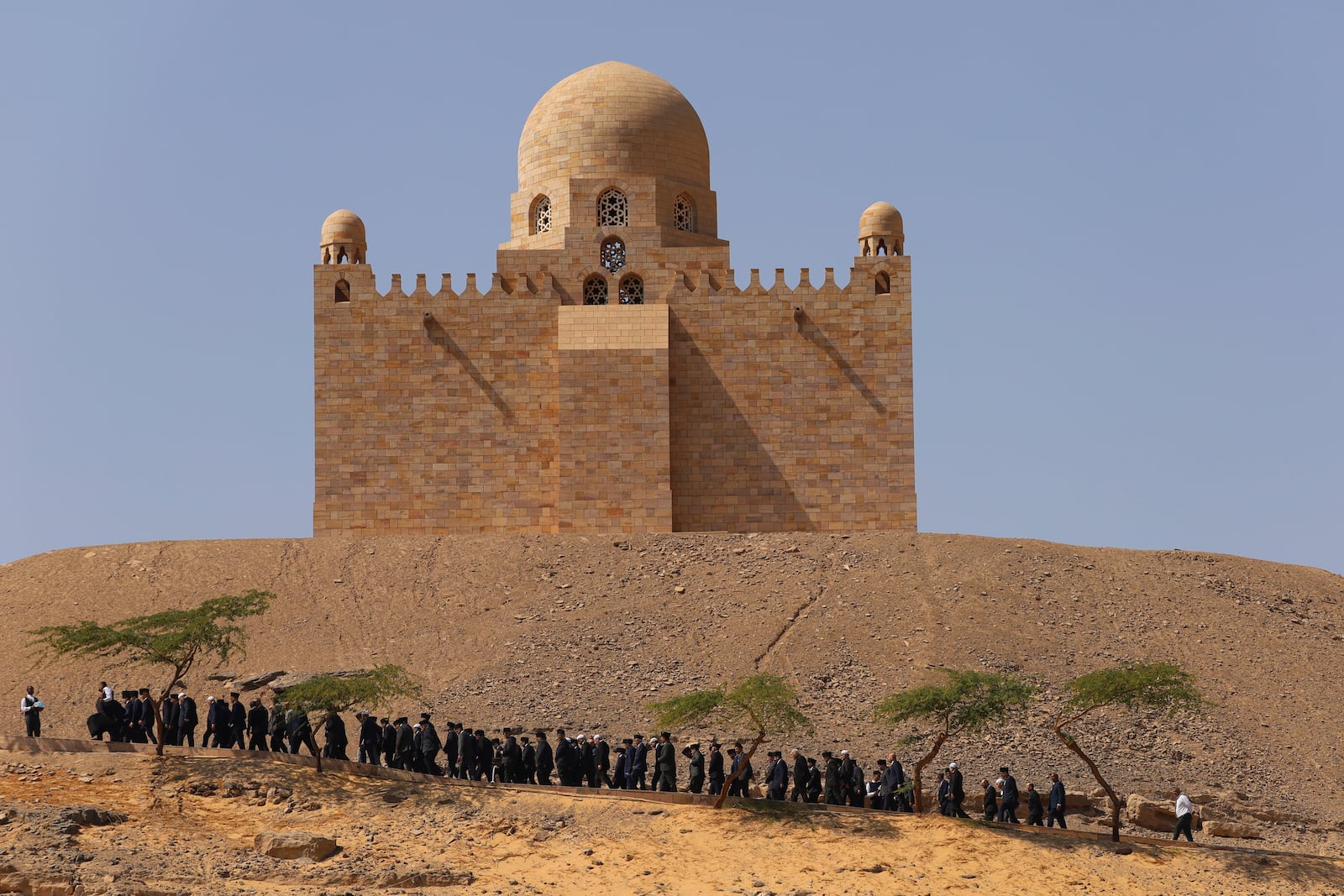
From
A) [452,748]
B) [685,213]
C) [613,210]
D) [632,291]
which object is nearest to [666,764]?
[452,748]

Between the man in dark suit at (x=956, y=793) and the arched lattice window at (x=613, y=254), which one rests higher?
the arched lattice window at (x=613, y=254)

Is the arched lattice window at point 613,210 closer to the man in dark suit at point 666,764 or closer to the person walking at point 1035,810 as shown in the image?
the man in dark suit at point 666,764

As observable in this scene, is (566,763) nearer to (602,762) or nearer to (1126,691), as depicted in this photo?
(602,762)

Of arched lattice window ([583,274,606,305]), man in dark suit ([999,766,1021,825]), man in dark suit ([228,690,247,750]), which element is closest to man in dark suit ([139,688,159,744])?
man in dark suit ([228,690,247,750])

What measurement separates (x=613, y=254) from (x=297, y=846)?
2028 cm

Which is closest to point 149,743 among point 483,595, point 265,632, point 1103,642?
point 265,632

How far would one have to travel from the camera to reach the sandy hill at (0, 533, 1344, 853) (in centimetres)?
3175

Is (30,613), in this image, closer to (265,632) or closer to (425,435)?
(265,632)

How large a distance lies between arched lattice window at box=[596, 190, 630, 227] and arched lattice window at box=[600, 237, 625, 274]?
63 centimetres

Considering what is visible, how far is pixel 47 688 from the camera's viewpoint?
110 feet

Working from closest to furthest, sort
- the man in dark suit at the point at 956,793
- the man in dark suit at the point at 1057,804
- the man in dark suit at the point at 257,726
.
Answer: the man in dark suit at the point at 956,793 < the man in dark suit at the point at 1057,804 < the man in dark suit at the point at 257,726

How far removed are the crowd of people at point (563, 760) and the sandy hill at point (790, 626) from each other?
8.80 feet

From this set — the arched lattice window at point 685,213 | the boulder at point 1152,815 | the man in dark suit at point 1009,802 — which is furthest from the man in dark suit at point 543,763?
the arched lattice window at point 685,213

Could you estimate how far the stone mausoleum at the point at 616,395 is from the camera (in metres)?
41.0
